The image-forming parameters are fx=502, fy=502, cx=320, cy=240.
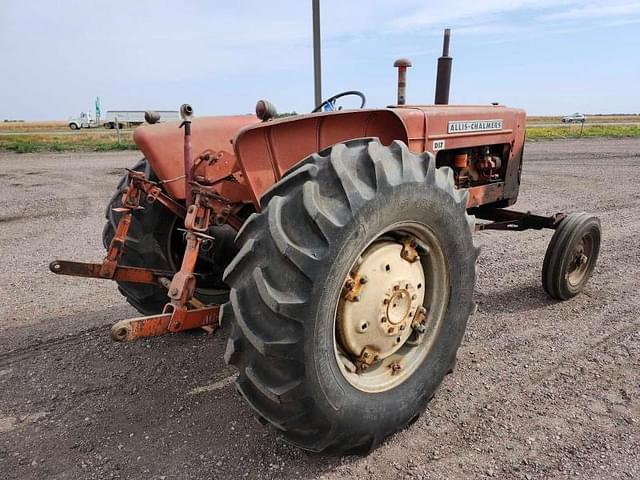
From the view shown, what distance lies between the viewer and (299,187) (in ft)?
6.17

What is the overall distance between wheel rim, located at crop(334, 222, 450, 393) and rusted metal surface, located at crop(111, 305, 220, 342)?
2.08ft

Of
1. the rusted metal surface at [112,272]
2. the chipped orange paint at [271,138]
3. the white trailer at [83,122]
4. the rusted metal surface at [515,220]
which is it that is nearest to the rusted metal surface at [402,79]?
the chipped orange paint at [271,138]

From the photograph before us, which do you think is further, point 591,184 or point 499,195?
point 591,184

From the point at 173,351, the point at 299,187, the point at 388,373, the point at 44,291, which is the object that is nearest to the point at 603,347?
the point at 388,373

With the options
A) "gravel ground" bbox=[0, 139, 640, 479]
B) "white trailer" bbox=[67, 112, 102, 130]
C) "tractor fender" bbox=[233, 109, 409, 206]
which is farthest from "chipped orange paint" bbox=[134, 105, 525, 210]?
"white trailer" bbox=[67, 112, 102, 130]

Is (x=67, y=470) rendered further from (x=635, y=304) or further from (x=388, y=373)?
(x=635, y=304)

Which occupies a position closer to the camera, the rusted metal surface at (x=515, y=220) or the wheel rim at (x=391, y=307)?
the wheel rim at (x=391, y=307)

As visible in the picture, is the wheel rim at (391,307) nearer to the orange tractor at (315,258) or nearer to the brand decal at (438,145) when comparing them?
the orange tractor at (315,258)

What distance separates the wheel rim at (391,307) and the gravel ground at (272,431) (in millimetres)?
370

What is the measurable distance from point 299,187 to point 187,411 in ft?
4.78

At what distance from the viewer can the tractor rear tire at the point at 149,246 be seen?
305 cm

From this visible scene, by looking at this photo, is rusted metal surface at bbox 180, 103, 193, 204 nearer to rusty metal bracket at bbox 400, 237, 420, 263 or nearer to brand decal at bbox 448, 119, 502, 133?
rusty metal bracket at bbox 400, 237, 420, 263

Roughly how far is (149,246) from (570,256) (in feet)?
10.2

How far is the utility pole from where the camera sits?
3908 millimetres
